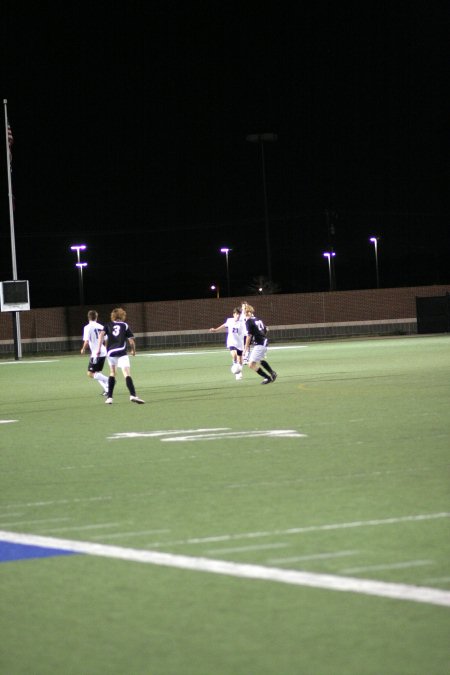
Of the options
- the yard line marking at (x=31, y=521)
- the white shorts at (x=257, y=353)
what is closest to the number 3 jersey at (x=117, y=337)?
the white shorts at (x=257, y=353)

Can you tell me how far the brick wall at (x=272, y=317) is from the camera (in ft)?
219

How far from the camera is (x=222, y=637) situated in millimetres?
5566

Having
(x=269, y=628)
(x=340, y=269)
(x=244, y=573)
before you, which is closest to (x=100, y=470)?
(x=244, y=573)

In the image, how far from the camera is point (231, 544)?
7.80 m

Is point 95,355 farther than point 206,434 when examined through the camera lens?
Yes

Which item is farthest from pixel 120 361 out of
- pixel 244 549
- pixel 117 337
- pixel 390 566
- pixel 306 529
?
pixel 390 566

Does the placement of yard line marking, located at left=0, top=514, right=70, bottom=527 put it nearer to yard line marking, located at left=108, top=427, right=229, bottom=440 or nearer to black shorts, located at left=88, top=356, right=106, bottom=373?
yard line marking, located at left=108, top=427, right=229, bottom=440

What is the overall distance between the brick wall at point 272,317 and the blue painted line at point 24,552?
58178 mm

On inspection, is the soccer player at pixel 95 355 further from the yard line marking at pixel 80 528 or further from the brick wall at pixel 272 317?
the brick wall at pixel 272 317

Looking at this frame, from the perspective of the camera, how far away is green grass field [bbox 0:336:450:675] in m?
5.38

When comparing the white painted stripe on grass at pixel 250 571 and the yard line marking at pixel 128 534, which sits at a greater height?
the white painted stripe on grass at pixel 250 571

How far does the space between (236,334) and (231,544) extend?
23340 mm

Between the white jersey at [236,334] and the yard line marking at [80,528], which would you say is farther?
the white jersey at [236,334]

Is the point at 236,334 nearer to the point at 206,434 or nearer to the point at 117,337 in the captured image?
the point at 117,337
